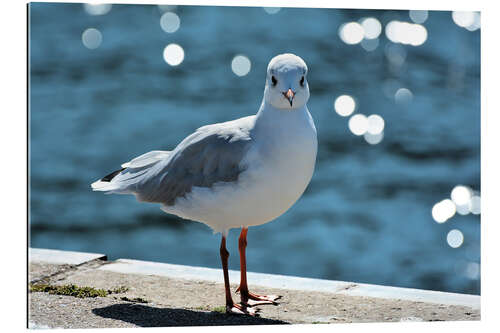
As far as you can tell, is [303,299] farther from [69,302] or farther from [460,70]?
[460,70]

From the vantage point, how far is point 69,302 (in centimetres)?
543

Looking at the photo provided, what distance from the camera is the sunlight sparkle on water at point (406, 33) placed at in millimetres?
7086

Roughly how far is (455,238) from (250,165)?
3273mm

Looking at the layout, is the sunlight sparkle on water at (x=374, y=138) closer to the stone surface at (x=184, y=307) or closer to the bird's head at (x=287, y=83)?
the stone surface at (x=184, y=307)

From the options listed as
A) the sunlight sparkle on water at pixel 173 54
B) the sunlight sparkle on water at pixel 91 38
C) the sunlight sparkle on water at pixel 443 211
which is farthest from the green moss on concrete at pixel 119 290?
the sunlight sparkle on water at pixel 443 211

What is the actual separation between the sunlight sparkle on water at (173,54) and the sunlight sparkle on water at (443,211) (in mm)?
2622

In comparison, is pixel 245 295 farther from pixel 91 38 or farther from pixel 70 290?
pixel 91 38

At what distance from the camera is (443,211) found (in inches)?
320

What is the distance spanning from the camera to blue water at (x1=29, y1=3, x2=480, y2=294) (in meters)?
6.45

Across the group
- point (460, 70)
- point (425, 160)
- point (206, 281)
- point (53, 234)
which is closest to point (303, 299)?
point (206, 281)

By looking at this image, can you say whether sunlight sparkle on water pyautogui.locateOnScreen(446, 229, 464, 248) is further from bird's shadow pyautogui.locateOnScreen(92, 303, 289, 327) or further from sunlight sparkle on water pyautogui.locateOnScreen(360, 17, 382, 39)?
bird's shadow pyautogui.locateOnScreen(92, 303, 289, 327)

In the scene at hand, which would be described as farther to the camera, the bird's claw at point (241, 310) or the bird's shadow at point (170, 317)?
the bird's claw at point (241, 310)

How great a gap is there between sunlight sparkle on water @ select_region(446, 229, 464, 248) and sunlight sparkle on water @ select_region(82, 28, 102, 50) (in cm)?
333

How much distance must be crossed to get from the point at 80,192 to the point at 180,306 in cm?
231
